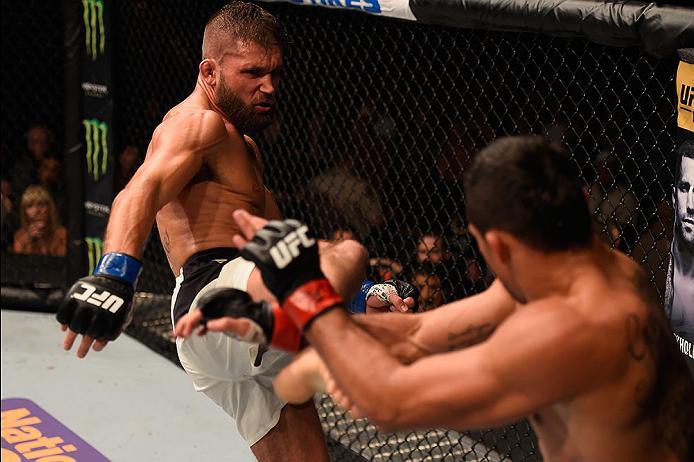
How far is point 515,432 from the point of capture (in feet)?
9.85

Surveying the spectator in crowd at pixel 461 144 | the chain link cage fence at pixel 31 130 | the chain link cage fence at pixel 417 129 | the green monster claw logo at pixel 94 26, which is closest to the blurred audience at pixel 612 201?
the chain link cage fence at pixel 417 129

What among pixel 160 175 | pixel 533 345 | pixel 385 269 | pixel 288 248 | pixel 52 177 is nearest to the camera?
pixel 533 345

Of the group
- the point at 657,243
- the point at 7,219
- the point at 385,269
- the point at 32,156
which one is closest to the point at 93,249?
the point at 7,219

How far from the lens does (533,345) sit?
1296 mm

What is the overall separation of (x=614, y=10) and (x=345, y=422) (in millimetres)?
1672

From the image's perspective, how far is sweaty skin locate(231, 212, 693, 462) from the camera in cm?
131

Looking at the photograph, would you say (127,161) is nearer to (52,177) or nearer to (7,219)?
(52,177)

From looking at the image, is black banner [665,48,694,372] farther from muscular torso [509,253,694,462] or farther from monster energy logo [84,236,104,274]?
monster energy logo [84,236,104,274]

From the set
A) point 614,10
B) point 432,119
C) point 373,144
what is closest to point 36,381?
point 373,144

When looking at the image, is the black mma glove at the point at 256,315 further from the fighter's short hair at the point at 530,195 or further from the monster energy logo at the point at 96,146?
the monster energy logo at the point at 96,146

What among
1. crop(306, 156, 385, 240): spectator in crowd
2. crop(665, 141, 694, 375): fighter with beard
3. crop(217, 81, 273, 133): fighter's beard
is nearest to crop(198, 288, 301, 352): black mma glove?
crop(217, 81, 273, 133): fighter's beard

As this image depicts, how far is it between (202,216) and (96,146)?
2.08 m

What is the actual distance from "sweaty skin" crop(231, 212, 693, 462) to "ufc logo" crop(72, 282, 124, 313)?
377 millimetres

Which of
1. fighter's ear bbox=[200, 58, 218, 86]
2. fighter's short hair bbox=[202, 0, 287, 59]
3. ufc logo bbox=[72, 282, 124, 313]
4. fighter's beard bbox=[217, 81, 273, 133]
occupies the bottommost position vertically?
ufc logo bbox=[72, 282, 124, 313]
